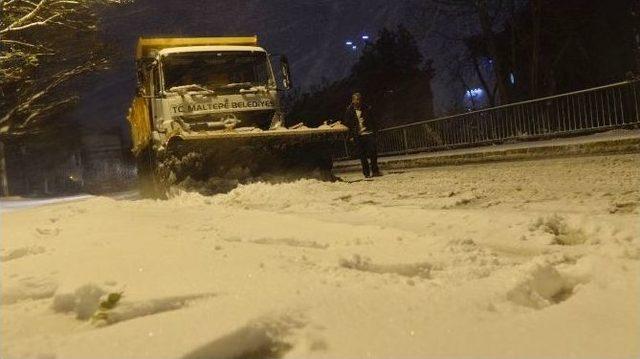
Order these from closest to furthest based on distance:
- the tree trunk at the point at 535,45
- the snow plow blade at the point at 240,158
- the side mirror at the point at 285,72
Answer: the snow plow blade at the point at 240,158
the side mirror at the point at 285,72
the tree trunk at the point at 535,45

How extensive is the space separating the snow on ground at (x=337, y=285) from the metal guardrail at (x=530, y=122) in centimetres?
711

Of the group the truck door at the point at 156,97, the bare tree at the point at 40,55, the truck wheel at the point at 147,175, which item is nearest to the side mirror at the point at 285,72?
the truck door at the point at 156,97

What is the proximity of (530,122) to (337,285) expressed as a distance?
1237cm

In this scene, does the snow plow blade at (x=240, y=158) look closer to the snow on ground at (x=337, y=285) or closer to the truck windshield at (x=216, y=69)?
the truck windshield at (x=216, y=69)

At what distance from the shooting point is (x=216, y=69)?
9992mm

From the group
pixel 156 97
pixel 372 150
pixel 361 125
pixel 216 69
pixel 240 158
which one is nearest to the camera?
pixel 240 158

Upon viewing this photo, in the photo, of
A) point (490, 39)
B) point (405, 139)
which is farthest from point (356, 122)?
point (490, 39)

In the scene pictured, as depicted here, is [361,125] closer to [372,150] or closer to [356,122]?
[356,122]

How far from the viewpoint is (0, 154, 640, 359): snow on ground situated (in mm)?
2109

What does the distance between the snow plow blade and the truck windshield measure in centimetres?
150

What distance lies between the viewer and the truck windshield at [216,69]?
376 inches

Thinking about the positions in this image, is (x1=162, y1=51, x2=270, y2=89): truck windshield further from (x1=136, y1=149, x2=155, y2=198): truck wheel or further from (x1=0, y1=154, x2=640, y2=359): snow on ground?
(x1=0, y1=154, x2=640, y2=359): snow on ground

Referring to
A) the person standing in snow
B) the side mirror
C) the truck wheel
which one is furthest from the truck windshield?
the person standing in snow

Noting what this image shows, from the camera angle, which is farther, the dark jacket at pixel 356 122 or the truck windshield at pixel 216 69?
the dark jacket at pixel 356 122
